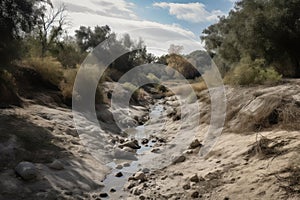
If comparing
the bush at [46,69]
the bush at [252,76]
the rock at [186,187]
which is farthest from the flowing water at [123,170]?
the bush at [46,69]

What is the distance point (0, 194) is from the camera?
5949 mm

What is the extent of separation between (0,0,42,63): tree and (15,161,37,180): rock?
15.7 feet

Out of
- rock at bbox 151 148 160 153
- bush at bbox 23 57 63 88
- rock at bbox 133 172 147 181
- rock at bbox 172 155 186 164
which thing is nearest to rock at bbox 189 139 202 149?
rock at bbox 172 155 186 164

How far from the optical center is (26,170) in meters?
6.84

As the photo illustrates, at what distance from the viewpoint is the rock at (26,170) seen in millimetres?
6754

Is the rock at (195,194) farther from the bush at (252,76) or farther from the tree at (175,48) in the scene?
the tree at (175,48)

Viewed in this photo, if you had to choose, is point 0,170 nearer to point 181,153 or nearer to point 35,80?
point 181,153

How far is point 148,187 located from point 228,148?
2.70 metres

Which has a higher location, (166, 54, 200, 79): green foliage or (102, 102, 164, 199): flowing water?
(166, 54, 200, 79): green foliage

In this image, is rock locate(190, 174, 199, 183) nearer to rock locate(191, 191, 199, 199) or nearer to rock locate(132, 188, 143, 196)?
rock locate(191, 191, 199, 199)

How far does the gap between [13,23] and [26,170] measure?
19.3ft

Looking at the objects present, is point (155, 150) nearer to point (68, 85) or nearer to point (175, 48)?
point (68, 85)

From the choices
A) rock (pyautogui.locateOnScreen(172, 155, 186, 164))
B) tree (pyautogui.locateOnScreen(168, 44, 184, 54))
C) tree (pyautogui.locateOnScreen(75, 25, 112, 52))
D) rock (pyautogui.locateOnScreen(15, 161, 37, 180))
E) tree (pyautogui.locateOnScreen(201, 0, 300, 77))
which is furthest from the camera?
tree (pyautogui.locateOnScreen(168, 44, 184, 54))

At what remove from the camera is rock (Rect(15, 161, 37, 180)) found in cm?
675
